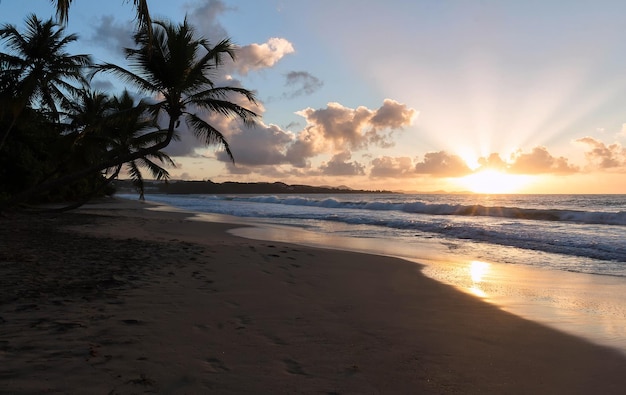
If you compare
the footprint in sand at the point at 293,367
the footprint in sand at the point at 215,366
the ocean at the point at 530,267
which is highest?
the footprint in sand at the point at 215,366

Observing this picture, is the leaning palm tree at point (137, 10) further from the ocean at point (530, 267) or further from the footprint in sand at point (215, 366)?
the ocean at point (530, 267)

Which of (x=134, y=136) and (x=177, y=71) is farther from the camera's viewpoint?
(x=134, y=136)

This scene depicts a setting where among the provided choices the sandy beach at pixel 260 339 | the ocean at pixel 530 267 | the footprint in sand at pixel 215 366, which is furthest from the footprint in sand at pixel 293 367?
the ocean at pixel 530 267

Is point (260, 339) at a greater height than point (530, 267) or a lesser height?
greater

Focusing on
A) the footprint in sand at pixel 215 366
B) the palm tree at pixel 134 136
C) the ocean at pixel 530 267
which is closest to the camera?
the footprint in sand at pixel 215 366

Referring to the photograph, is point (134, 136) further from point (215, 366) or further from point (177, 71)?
point (215, 366)

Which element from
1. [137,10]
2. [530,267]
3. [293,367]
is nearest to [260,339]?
[293,367]

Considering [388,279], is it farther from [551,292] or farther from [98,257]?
[98,257]

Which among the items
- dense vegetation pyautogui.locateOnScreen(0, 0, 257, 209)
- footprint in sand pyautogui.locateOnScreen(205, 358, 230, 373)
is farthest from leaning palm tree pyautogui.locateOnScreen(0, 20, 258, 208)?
footprint in sand pyautogui.locateOnScreen(205, 358, 230, 373)

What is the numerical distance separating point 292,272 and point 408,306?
2.66m

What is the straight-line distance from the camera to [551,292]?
6750mm

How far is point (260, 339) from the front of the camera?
3818mm

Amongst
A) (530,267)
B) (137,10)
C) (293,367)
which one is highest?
(137,10)

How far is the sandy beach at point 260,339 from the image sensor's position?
2980 mm
